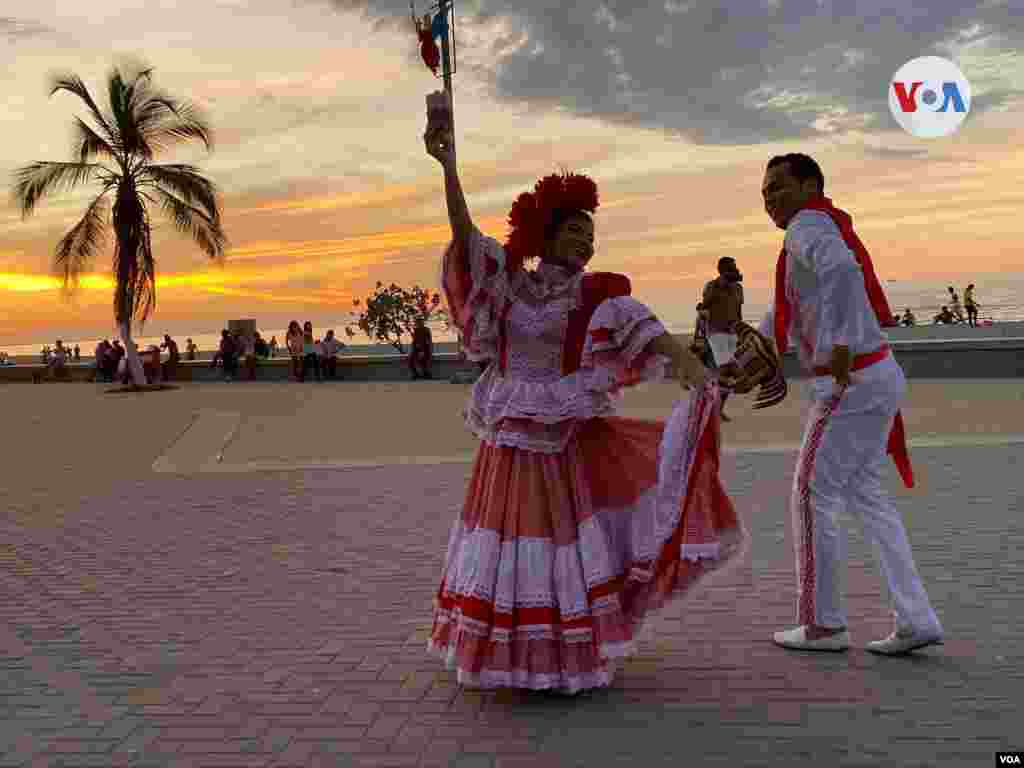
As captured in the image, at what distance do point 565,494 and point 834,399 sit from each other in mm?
1233

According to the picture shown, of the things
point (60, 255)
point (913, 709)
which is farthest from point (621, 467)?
point (60, 255)

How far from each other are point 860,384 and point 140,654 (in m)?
3.56

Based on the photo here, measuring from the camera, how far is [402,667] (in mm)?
4922

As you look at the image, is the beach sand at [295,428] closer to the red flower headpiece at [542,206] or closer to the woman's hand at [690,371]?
the red flower headpiece at [542,206]

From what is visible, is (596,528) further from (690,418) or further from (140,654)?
(140,654)

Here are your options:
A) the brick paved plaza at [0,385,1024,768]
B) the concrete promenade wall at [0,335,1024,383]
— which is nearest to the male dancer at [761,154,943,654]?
the brick paved plaza at [0,385,1024,768]

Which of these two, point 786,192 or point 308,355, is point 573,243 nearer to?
point 786,192

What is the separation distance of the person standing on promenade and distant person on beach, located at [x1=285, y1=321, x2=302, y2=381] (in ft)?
83.6

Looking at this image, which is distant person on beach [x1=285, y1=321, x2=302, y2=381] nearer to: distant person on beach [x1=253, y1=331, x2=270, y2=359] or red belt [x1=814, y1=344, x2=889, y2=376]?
distant person on beach [x1=253, y1=331, x2=270, y2=359]

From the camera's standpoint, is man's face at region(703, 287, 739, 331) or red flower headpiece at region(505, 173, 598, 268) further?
man's face at region(703, 287, 739, 331)

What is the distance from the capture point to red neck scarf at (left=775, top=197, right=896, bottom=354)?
4711 millimetres

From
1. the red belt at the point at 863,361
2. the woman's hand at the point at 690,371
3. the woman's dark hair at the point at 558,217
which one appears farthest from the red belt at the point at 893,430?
the woman's dark hair at the point at 558,217

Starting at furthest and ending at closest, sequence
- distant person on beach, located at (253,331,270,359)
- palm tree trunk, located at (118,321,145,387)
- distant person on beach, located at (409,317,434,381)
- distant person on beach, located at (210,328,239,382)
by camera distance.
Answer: distant person on beach, located at (253,331,270,359), distant person on beach, located at (210,328,239,382), palm tree trunk, located at (118,321,145,387), distant person on beach, located at (409,317,434,381)

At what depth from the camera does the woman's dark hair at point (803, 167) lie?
485 centimetres
